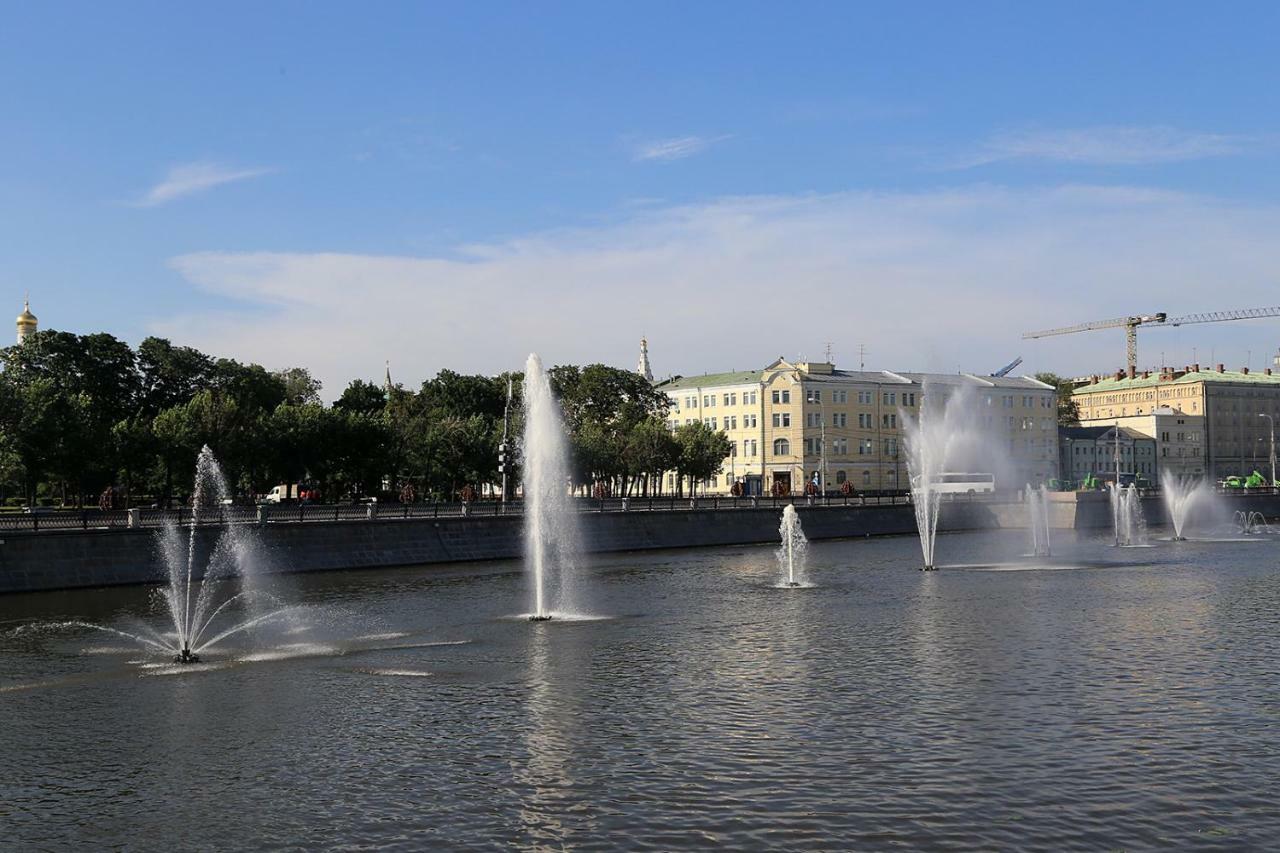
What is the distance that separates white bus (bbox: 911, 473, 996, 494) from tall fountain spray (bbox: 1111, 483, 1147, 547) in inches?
519

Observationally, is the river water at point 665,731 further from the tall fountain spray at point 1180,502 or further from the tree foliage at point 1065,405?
the tree foliage at point 1065,405

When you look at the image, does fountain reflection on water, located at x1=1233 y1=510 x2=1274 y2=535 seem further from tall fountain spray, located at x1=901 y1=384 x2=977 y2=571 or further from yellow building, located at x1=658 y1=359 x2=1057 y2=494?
yellow building, located at x1=658 y1=359 x2=1057 y2=494

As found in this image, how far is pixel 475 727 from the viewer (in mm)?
22250

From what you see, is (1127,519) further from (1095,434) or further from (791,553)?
(1095,434)

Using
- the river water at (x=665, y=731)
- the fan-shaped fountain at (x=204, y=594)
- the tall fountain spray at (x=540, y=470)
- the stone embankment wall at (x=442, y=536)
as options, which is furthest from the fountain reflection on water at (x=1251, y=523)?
the fan-shaped fountain at (x=204, y=594)

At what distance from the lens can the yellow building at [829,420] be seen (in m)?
132

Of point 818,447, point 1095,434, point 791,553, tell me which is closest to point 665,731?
point 791,553

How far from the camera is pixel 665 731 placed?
21.6 meters

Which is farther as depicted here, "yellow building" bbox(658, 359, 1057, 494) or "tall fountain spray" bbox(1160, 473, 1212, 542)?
"yellow building" bbox(658, 359, 1057, 494)

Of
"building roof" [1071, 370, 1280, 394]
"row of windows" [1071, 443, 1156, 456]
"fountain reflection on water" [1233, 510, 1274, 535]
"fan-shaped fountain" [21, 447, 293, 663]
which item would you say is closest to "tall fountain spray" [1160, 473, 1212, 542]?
"fountain reflection on water" [1233, 510, 1274, 535]

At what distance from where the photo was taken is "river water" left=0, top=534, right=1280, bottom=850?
1638cm

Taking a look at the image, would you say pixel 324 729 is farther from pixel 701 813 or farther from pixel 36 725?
pixel 701 813

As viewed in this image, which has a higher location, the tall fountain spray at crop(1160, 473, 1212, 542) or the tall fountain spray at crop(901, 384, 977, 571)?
the tall fountain spray at crop(901, 384, 977, 571)

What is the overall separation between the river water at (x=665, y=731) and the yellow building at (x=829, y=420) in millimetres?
91639
